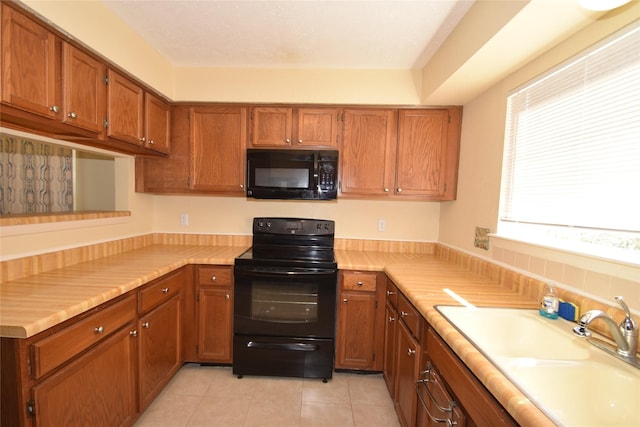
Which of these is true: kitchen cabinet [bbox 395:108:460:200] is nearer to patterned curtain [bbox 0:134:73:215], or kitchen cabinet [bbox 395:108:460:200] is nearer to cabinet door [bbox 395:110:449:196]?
cabinet door [bbox 395:110:449:196]

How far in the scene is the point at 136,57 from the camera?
1.84 m

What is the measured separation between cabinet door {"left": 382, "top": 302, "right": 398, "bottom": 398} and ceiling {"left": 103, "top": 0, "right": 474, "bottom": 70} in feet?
5.83

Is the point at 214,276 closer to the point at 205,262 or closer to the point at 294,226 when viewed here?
the point at 205,262

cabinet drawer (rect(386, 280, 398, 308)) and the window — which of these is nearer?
the window

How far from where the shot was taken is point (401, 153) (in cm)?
229

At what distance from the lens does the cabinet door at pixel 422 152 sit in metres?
2.27

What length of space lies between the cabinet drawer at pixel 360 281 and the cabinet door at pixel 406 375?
1.42 feet

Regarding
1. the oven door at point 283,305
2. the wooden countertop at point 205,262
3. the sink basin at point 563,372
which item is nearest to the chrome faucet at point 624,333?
the sink basin at point 563,372

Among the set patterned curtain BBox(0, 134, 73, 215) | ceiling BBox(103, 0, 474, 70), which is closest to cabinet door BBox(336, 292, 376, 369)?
ceiling BBox(103, 0, 474, 70)

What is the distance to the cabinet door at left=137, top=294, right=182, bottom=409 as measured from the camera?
164 centimetres

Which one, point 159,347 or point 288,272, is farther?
point 288,272

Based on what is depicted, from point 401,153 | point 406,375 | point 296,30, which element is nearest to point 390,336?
point 406,375

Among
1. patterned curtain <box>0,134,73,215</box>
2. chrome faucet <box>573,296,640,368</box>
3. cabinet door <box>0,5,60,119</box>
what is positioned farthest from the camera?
patterned curtain <box>0,134,73,215</box>

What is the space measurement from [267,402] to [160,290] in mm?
1030
